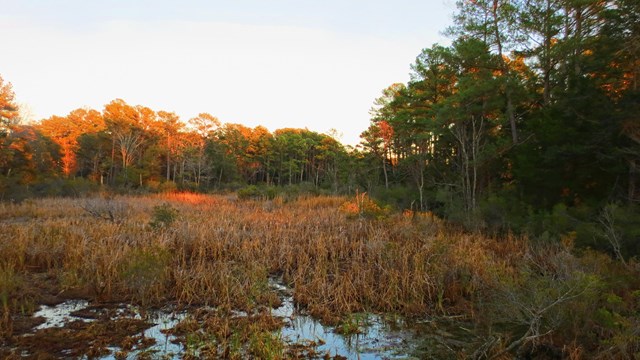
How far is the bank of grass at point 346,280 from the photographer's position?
13.4 ft

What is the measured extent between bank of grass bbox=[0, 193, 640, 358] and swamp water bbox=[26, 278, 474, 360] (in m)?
0.25

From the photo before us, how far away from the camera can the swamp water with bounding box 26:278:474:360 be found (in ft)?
13.2

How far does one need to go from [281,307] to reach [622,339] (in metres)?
3.96

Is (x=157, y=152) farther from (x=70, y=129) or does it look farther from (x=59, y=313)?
(x=59, y=313)

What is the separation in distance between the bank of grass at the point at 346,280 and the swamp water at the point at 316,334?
0.25m

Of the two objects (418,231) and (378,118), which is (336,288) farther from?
(378,118)

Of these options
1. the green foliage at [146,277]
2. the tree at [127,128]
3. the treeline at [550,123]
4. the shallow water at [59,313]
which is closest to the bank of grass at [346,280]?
the green foliage at [146,277]

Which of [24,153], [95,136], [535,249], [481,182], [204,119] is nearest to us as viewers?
[535,249]

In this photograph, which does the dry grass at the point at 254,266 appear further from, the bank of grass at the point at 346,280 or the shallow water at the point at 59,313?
the shallow water at the point at 59,313

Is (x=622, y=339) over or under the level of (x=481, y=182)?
under

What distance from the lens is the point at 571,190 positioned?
11.2m

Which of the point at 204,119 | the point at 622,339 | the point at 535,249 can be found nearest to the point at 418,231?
the point at 535,249

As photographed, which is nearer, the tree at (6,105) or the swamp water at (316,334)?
the swamp water at (316,334)

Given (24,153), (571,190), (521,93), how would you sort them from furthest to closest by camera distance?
(24,153)
(521,93)
(571,190)
